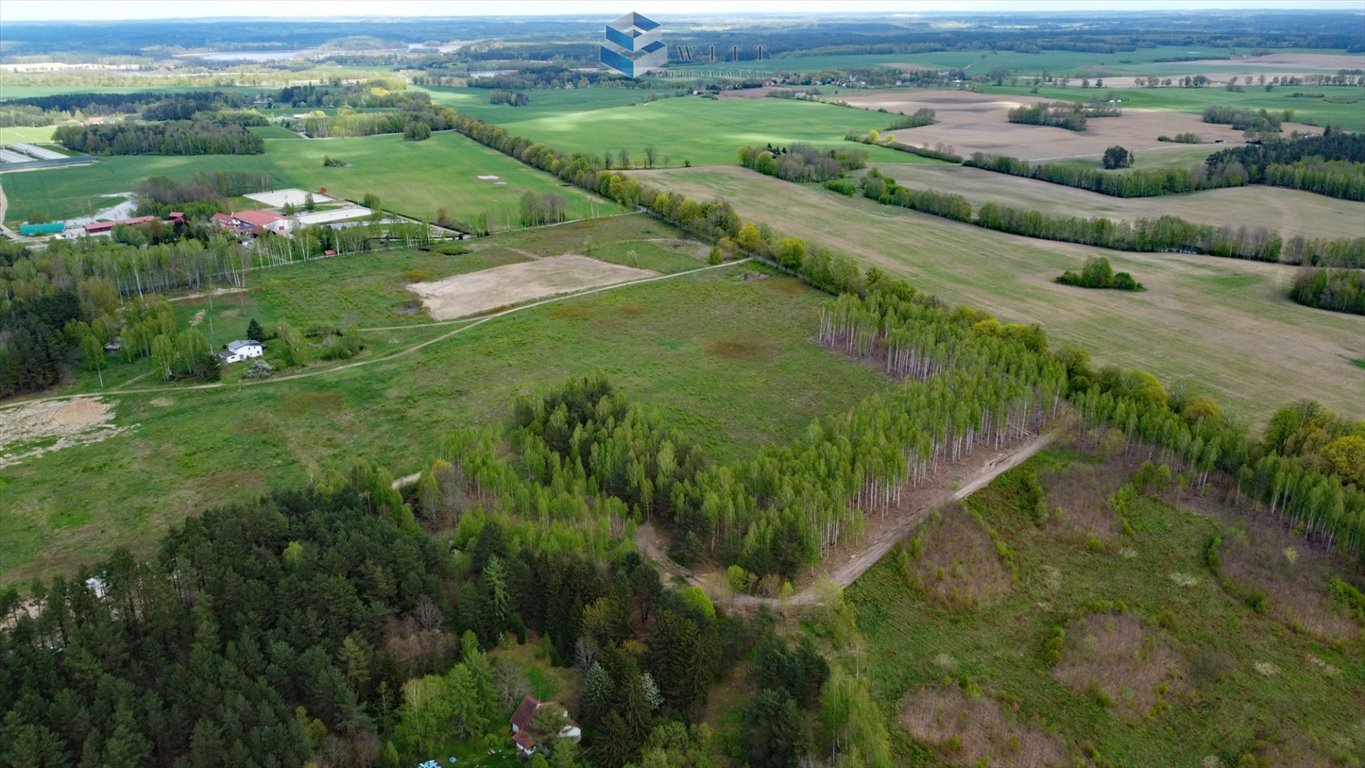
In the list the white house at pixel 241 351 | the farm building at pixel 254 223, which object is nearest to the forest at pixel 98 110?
the farm building at pixel 254 223

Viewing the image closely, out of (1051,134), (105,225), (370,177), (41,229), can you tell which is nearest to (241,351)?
(105,225)

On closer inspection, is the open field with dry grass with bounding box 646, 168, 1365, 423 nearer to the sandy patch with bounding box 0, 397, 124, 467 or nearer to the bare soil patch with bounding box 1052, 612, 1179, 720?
the bare soil patch with bounding box 1052, 612, 1179, 720

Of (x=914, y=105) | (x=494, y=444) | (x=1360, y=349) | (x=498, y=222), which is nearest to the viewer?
(x=494, y=444)

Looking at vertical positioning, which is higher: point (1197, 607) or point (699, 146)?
point (699, 146)

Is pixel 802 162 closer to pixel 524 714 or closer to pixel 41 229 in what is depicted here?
pixel 41 229

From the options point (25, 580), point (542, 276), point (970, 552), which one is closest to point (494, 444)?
point (25, 580)

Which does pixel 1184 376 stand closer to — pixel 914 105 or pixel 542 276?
pixel 542 276
